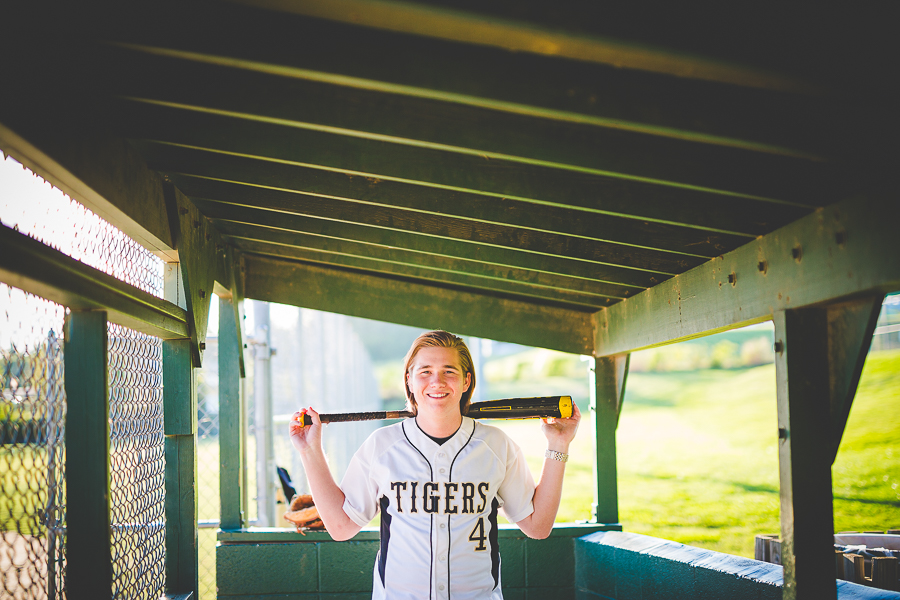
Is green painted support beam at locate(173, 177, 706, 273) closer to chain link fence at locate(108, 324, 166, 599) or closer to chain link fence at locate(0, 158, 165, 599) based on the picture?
chain link fence at locate(0, 158, 165, 599)

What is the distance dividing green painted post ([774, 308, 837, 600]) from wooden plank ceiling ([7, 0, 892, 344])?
0.45 meters

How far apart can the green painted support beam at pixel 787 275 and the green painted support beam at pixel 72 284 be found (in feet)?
7.84

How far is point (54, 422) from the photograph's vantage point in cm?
219

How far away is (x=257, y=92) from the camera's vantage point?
7.00ft

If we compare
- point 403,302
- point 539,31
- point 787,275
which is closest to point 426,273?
point 403,302

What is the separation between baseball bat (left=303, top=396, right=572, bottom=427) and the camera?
286 cm

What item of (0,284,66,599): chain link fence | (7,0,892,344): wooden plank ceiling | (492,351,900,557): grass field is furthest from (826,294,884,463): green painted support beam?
(492,351,900,557): grass field

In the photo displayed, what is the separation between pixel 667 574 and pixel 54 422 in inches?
133

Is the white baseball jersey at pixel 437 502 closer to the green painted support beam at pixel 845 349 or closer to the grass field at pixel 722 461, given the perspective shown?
the green painted support beam at pixel 845 349

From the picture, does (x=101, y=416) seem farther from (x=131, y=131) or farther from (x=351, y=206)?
(x=351, y=206)

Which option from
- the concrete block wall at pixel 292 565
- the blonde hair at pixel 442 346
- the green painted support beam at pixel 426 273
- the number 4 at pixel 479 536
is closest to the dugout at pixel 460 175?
the green painted support beam at pixel 426 273

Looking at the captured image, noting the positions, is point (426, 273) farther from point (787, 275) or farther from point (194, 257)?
point (787, 275)

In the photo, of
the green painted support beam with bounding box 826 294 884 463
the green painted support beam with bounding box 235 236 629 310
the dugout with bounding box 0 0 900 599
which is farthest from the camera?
the green painted support beam with bounding box 235 236 629 310

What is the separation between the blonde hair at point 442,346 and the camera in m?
2.84
